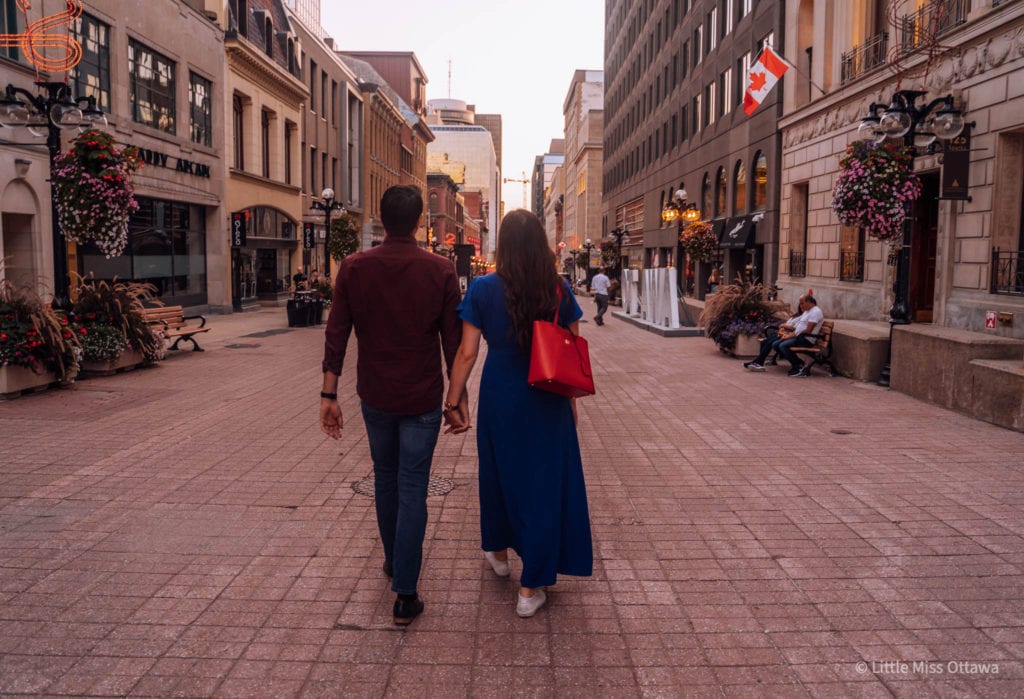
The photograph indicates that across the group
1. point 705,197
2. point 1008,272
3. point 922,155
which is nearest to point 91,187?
point 922,155

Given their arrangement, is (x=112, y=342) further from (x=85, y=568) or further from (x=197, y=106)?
(x=197, y=106)

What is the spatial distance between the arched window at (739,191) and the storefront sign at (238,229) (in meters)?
19.0

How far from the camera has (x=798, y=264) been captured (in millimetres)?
26344

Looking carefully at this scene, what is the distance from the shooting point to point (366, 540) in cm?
563

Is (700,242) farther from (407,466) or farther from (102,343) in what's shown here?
(407,466)

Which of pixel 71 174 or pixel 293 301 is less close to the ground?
pixel 71 174

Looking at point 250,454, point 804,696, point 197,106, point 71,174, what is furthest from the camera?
point 197,106

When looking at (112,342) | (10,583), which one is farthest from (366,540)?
(112,342)

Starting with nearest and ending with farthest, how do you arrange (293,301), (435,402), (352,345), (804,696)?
1. (804,696)
2. (435,402)
3. (352,345)
4. (293,301)

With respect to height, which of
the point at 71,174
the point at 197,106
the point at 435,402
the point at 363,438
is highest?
the point at 197,106

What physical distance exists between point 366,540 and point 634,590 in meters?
1.85

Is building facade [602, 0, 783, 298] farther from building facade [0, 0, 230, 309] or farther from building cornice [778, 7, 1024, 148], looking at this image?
building facade [0, 0, 230, 309]

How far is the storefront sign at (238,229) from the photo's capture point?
3183cm
